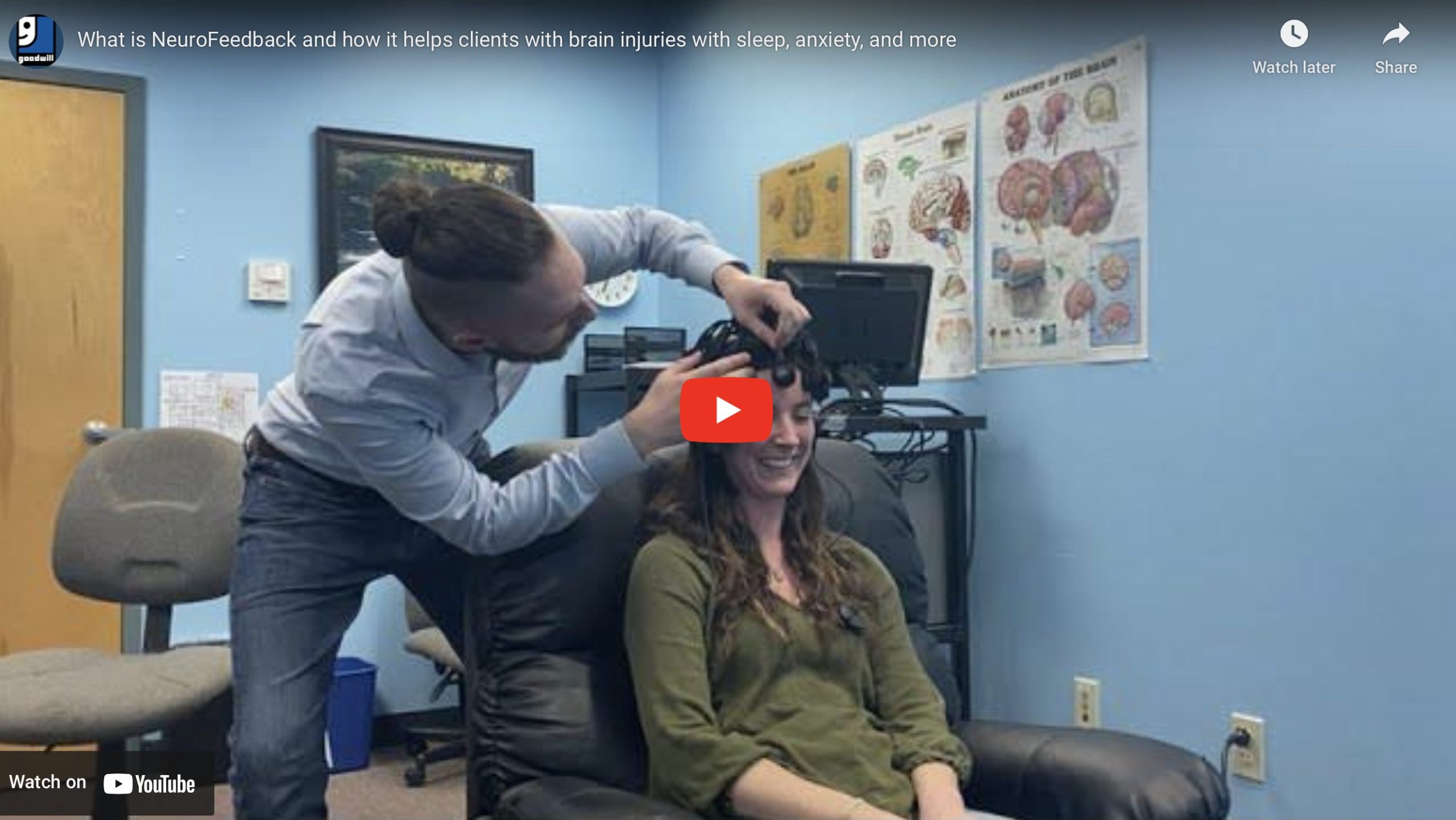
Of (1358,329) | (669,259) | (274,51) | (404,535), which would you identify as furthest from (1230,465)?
(274,51)

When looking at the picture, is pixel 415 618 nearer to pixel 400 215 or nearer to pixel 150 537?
pixel 150 537

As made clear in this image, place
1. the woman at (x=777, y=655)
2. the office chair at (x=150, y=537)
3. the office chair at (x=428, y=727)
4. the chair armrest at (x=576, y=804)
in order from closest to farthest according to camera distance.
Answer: the chair armrest at (x=576, y=804)
the woman at (x=777, y=655)
the office chair at (x=150, y=537)
the office chair at (x=428, y=727)

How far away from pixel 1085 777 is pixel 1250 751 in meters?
0.87

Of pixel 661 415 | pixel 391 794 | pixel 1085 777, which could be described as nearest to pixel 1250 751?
pixel 1085 777

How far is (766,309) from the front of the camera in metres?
1.59

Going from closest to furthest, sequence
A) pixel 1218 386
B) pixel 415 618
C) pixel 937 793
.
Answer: pixel 937 793 → pixel 1218 386 → pixel 415 618

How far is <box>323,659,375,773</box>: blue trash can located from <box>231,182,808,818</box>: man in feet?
5.44

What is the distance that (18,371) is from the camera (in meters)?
3.10

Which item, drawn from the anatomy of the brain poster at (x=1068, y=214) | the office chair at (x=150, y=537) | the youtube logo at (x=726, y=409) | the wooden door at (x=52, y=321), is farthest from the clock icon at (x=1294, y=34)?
the wooden door at (x=52, y=321)

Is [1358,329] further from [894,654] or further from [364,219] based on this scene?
[364,219]

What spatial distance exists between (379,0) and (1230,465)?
8.50 feet

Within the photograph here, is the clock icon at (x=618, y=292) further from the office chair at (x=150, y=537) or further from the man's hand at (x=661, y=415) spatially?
the man's hand at (x=661, y=415)

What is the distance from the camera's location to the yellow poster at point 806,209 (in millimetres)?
3189

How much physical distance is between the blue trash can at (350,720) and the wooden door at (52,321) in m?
0.61
